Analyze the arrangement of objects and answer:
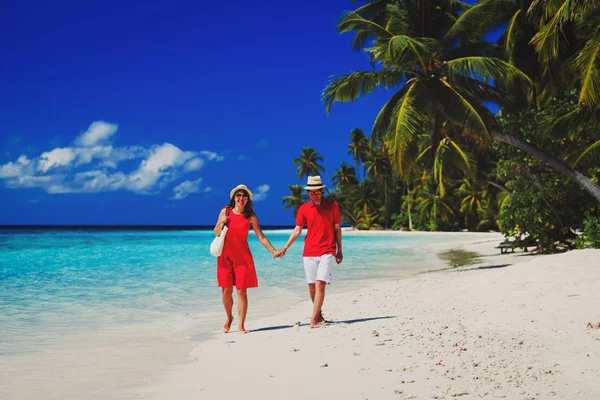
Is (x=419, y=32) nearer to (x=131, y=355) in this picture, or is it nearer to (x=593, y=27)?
(x=593, y=27)

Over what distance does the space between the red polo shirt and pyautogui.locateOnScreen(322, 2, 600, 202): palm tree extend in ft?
23.8

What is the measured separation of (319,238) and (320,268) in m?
0.36

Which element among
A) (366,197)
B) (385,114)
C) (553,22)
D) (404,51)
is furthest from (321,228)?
(366,197)

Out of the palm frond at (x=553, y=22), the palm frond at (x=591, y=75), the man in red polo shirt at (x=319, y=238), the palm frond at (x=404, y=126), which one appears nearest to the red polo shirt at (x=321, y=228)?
the man in red polo shirt at (x=319, y=238)

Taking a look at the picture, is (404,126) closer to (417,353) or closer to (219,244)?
(219,244)

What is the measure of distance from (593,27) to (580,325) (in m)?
9.43

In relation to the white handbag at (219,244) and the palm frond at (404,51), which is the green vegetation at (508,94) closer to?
the palm frond at (404,51)

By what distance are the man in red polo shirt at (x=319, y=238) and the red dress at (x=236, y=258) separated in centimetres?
50

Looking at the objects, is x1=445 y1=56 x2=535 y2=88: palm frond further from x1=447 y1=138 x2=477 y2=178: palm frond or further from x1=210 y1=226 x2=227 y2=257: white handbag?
x1=210 y1=226 x2=227 y2=257: white handbag

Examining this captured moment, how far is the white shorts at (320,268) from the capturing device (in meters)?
6.03

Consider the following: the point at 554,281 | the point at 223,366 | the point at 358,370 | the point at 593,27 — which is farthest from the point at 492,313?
the point at 593,27

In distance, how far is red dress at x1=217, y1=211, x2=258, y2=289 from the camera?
595 centimetres

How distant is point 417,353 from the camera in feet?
15.0

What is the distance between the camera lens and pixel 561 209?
1510 centimetres
